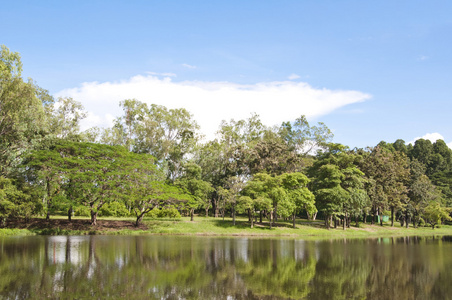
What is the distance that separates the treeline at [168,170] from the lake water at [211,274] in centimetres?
1881

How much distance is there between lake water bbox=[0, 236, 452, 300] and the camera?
607 inches

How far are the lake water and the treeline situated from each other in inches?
740

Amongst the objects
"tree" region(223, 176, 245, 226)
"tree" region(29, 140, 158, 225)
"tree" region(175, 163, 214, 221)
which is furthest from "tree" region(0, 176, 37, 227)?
"tree" region(223, 176, 245, 226)

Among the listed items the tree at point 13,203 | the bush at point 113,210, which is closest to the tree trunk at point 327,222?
the bush at point 113,210

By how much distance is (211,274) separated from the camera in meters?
19.4

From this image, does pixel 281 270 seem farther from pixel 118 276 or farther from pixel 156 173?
pixel 156 173

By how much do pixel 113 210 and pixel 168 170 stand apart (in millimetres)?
17997

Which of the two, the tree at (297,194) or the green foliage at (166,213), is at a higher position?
the tree at (297,194)

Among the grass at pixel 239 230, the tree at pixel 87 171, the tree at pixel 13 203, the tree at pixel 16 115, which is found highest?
the tree at pixel 16 115

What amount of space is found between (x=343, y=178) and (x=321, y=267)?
39.9 m

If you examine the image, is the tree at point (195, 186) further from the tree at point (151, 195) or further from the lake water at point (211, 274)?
the lake water at point (211, 274)

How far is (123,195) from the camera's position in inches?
1873

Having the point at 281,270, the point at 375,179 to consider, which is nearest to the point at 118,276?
the point at 281,270

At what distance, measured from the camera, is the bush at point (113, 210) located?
5628cm
